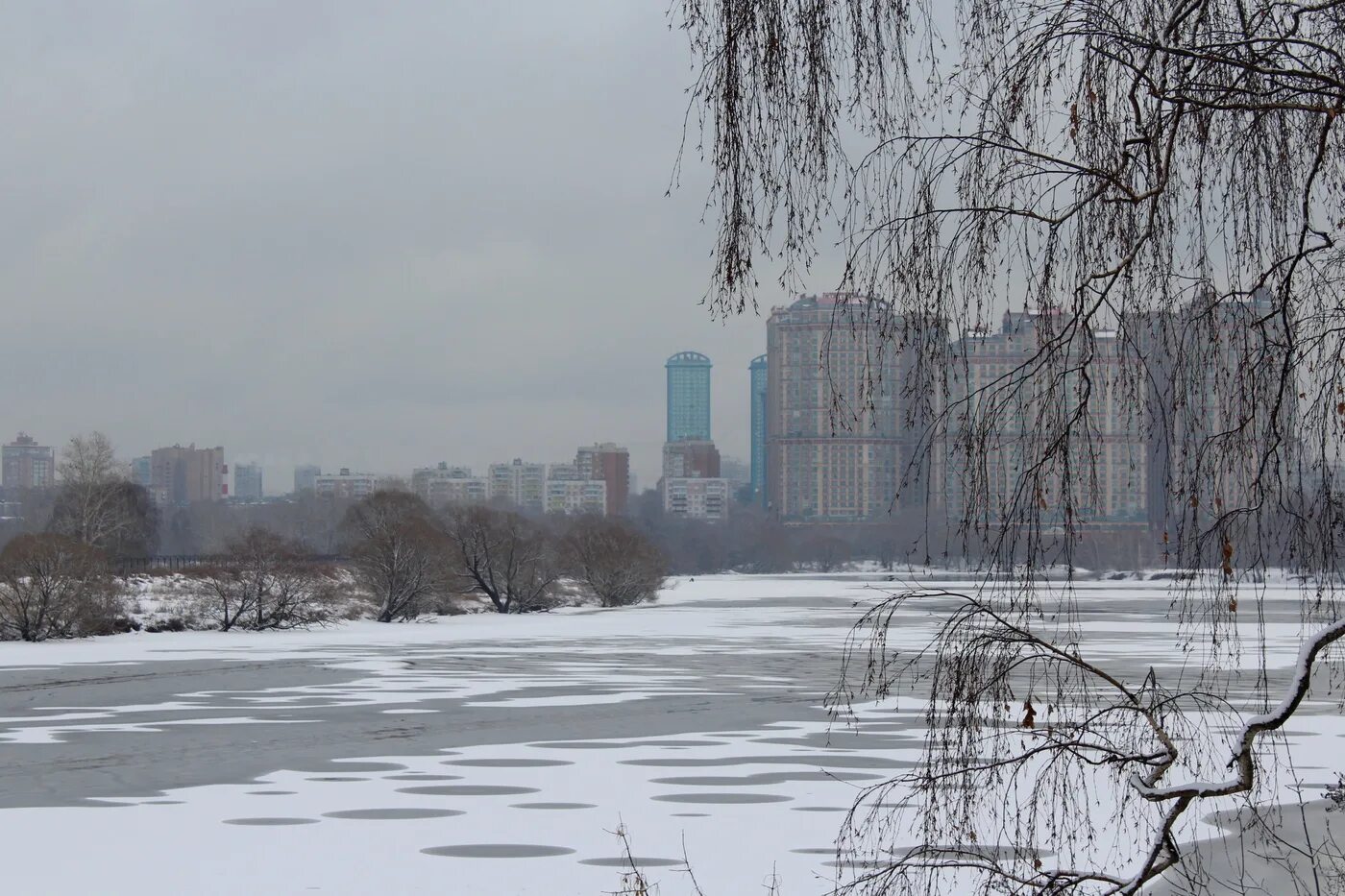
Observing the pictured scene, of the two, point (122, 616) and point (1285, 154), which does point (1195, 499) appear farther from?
point (122, 616)

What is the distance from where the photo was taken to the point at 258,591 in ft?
124

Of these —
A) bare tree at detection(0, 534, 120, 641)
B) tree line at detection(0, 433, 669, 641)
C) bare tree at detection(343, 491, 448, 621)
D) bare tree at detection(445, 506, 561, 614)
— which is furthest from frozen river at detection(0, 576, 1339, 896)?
bare tree at detection(445, 506, 561, 614)

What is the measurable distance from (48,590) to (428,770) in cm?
2268

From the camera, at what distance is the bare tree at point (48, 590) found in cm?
3244

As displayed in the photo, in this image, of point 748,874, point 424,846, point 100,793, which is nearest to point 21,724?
point 100,793

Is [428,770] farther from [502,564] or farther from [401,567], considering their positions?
[502,564]

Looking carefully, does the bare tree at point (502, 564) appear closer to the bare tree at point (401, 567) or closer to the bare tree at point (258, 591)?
the bare tree at point (401, 567)

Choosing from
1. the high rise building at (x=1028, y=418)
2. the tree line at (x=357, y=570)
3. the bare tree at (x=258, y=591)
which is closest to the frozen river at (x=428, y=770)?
the high rise building at (x=1028, y=418)

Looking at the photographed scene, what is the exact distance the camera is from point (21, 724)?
53.1 feet

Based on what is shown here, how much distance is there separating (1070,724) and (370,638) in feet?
103

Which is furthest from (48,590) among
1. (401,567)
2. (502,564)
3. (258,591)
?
(502,564)

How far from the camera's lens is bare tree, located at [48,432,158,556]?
60.4 m

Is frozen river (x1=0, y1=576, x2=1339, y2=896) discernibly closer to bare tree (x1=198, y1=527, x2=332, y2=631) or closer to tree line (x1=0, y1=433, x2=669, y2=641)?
tree line (x1=0, y1=433, x2=669, y2=641)

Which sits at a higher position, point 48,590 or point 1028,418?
point 1028,418
